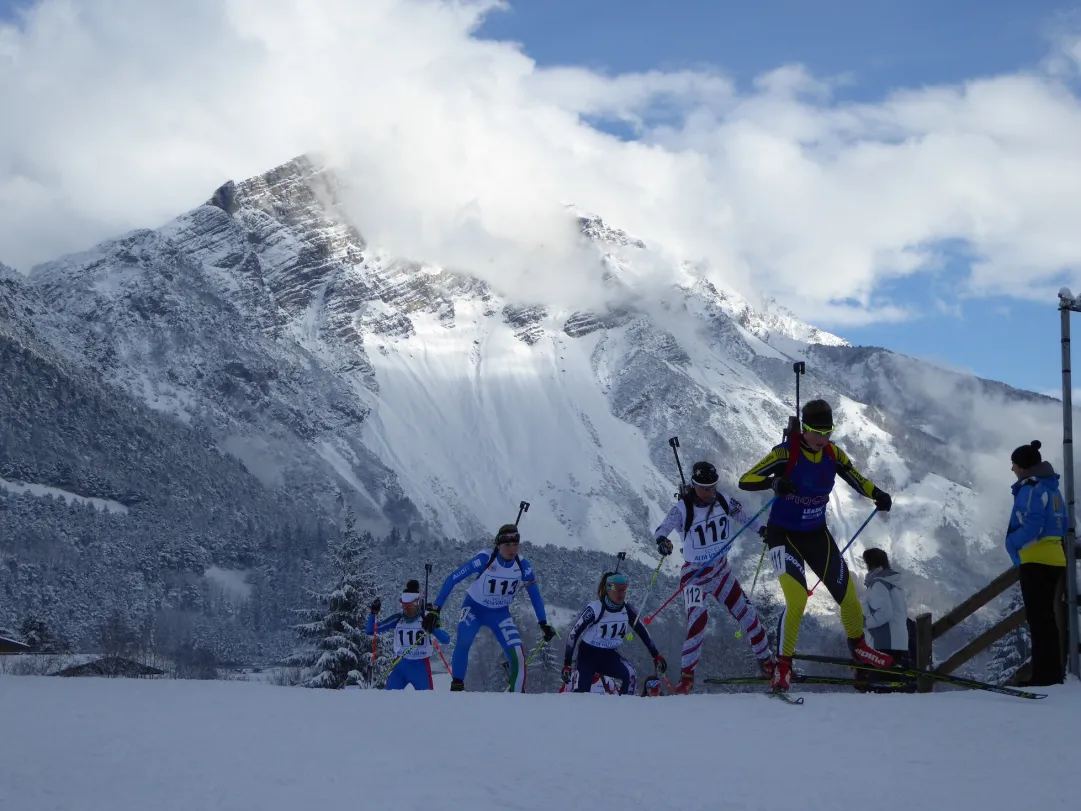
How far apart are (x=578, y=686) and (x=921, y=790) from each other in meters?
7.05

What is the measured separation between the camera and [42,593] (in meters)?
152

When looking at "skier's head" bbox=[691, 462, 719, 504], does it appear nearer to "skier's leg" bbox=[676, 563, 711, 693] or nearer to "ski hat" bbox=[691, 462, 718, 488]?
"ski hat" bbox=[691, 462, 718, 488]

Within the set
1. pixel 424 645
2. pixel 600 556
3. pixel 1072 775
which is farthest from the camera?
pixel 600 556

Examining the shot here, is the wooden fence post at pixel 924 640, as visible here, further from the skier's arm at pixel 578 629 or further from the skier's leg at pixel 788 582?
the skier's arm at pixel 578 629

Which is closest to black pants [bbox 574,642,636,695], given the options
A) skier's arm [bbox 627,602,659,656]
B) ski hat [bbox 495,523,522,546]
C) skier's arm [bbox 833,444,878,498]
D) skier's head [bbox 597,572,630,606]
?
skier's arm [bbox 627,602,659,656]

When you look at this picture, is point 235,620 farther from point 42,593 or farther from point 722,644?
point 722,644

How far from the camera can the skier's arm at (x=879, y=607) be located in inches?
427

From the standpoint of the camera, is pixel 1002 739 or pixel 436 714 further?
pixel 436 714

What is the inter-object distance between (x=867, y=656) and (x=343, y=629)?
23.3 metres

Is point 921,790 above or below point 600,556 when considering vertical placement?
below

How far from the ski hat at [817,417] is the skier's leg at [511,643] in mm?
4868

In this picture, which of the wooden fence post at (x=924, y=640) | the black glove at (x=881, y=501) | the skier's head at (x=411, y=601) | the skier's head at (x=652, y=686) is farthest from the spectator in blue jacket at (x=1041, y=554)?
the skier's head at (x=411, y=601)

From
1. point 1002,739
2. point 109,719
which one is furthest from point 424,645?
point 1002,739

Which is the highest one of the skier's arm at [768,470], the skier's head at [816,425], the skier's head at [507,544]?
the skier's head at [816,425]
